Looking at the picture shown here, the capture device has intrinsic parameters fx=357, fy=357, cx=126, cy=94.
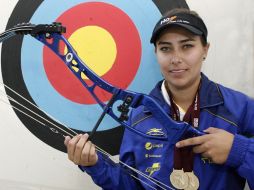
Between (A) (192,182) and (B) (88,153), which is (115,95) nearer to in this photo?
(B) (88,153)

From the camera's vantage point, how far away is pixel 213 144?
2.62 ft

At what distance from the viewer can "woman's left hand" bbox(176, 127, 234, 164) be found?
79 cm

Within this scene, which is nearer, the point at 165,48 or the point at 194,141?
the point at 194,141

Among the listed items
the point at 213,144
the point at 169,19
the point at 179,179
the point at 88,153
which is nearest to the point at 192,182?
the point at 179,179

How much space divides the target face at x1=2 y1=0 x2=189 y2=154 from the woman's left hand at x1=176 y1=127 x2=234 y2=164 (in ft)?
1.15

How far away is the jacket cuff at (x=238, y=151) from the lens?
0.81m

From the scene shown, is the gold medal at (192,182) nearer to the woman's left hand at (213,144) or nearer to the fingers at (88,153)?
the woman's left hand at (213,144)

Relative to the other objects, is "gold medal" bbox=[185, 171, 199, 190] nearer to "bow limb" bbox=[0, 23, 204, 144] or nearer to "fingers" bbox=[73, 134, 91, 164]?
"bow limb" bbox=[0, 23, 204, 144]

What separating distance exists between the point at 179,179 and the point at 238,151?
0.17m

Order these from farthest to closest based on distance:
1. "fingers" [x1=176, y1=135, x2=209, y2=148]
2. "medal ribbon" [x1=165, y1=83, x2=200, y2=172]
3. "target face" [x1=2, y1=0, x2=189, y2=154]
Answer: "target face" [x1=2, y1=0, x2=189, y2=154], "medal ribbon" [x1=165, y1=83, x2=200, y2=172], "fingers" [x1=176, y1=135, x2=209, y2=148]

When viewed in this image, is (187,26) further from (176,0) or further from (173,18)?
(176,0)

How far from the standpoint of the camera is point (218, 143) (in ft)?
2.63

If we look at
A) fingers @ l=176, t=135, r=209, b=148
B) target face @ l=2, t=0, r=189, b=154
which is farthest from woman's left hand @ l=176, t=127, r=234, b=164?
target face @ l=2, t=0, r=189, b=154

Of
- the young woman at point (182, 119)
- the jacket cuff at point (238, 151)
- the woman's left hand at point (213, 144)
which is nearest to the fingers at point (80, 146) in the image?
the young woman at point (182, 119)
